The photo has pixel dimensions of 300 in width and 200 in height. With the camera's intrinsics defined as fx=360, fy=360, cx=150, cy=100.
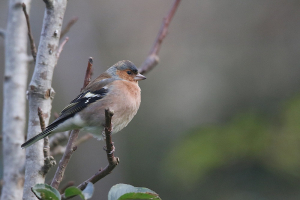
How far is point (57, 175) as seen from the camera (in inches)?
77.6

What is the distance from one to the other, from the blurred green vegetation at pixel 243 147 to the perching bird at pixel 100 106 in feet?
7.24

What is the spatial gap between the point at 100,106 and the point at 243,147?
2851mm

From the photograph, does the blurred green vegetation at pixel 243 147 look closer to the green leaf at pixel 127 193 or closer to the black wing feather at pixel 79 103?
the black wing feather at pixel 79 103

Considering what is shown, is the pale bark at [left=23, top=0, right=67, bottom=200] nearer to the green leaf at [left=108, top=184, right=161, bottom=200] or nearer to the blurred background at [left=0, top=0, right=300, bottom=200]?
the green leaf at [left=108, top=184, right=161, bottom=200]

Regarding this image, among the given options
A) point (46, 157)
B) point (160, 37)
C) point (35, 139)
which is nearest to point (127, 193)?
point (46, 157)

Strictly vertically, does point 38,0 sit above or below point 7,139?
above

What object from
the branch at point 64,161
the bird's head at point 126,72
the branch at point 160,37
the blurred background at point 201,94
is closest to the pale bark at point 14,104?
the branch at point 64,161

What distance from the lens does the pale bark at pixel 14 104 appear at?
244 cm

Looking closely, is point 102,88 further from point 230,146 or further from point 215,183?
point 215,183

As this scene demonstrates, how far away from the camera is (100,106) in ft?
9.65

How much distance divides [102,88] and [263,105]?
3824 mm

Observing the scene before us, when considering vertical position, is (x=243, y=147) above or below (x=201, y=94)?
below

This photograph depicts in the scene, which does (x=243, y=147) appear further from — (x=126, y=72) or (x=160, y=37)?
(x=160, y=37)

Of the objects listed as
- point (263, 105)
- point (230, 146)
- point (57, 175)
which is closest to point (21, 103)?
point (57, 175)
